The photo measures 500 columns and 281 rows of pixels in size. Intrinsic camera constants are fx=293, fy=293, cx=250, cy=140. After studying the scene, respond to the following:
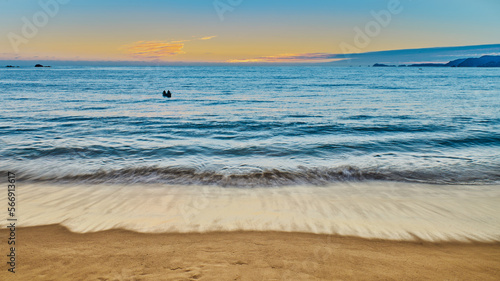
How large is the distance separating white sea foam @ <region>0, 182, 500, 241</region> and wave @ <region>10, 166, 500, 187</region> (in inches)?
20.3

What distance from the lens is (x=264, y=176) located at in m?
9.99

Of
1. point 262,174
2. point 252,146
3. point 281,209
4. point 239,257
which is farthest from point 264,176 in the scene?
point 239,257

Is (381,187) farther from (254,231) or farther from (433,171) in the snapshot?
(254,231)

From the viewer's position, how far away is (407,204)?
758 cm

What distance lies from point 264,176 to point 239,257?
5092 mm

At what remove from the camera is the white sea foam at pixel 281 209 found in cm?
623

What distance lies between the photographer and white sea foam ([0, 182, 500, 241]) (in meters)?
6.23

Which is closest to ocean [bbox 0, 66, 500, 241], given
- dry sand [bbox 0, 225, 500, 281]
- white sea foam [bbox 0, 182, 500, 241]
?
white sea foam [bbox 0, 182, 500, 241]

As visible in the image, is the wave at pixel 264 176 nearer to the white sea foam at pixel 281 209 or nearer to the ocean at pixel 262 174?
the ocean at pixel 262 174

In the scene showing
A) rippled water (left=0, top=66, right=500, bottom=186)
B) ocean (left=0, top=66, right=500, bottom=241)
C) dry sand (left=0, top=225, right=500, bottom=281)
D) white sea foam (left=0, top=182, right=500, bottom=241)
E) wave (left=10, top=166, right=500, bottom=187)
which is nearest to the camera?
dry sand (left=0, top=225, right=500, bottom=281)

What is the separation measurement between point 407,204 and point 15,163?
13.8 meters

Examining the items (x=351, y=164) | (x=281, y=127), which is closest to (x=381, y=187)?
(x=351, y=164)

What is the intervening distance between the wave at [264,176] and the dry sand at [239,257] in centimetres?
365

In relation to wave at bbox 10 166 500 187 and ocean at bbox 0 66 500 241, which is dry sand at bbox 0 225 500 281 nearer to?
ocean at bbox 0 66 500 241
